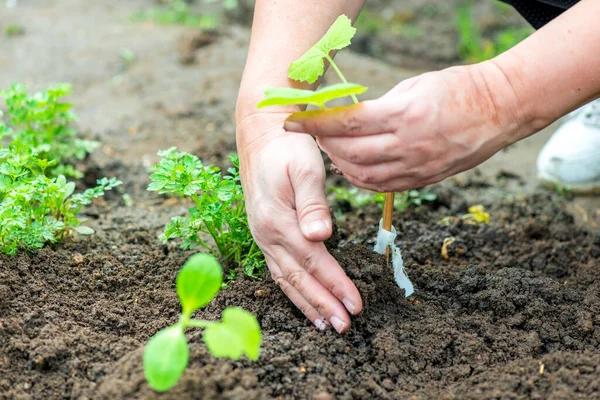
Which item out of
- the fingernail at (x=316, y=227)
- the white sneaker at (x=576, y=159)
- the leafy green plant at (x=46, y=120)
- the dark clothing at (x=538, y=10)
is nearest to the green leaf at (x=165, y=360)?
the fingernail at (x=316, y=227)

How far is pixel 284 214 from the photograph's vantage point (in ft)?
5.98

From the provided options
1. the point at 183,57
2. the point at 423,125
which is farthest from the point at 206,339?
the point at 183,57

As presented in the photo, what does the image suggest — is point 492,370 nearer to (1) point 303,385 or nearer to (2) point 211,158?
(1) point 303,385

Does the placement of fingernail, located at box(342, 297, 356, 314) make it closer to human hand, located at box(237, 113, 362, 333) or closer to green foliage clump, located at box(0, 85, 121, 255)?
human hand, located at box(237, 113, 362, 333)

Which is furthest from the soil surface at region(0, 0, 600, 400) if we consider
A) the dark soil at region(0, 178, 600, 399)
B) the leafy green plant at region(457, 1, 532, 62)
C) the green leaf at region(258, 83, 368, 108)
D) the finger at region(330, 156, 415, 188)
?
the leafy green plant at region(457, 1, 532, 62)

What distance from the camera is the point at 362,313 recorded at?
1912mm

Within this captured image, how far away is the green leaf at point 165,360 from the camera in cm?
135

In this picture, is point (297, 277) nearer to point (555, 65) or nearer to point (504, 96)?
point (504, 96)

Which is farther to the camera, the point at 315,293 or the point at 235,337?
the point at 315,293

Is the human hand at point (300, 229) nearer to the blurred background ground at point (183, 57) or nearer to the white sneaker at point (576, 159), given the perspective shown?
the blurred background ground at point (183, 57)

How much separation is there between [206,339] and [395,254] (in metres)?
0.82

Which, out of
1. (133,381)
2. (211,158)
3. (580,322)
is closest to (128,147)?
(211,158)

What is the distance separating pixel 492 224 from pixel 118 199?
168 cm

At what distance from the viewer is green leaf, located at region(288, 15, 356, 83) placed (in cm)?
183
